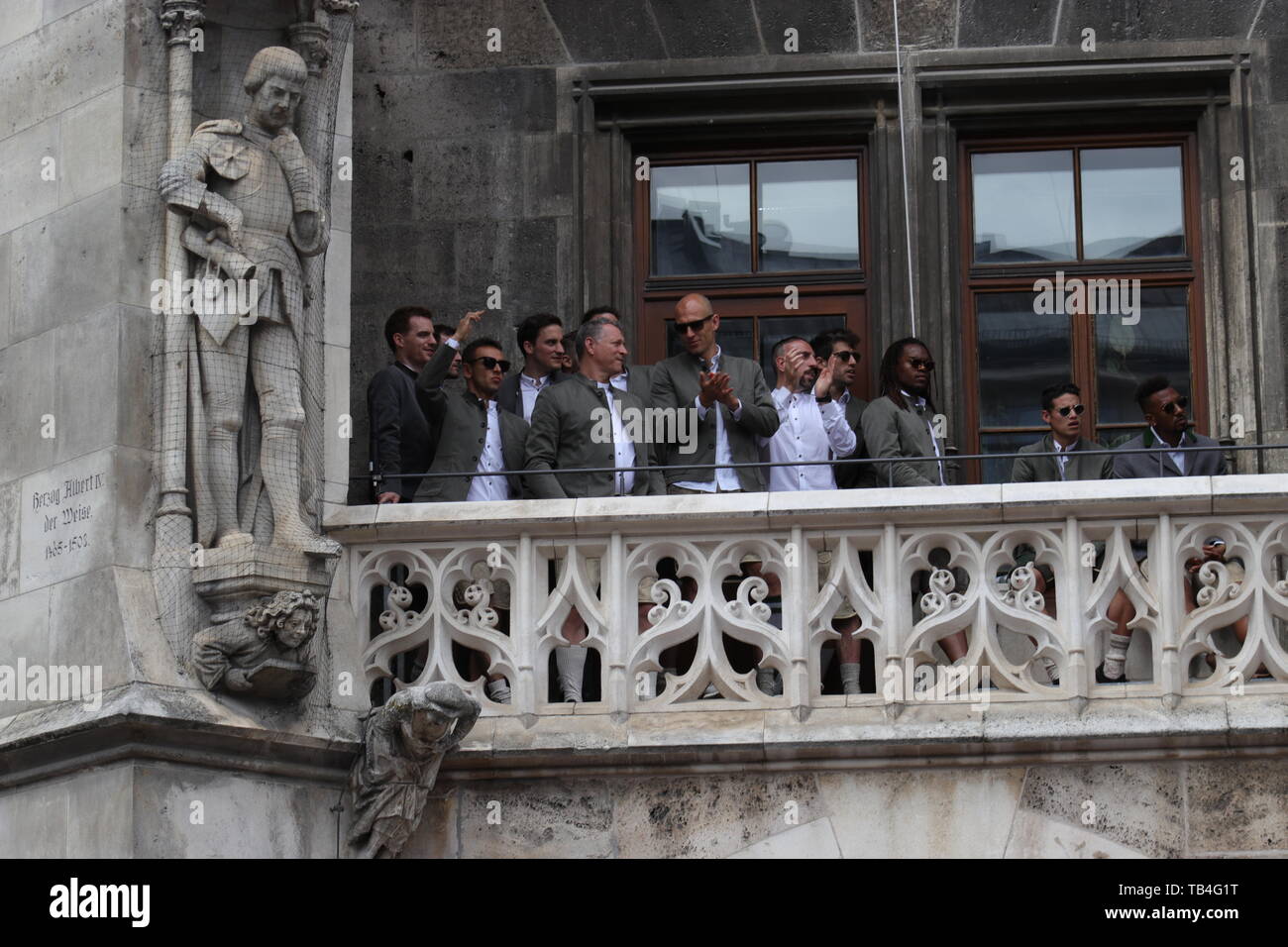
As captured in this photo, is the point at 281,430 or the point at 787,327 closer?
the point at 281,430

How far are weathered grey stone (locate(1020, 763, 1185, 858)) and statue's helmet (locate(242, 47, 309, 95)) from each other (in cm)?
399

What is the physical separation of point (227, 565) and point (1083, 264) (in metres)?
5.02

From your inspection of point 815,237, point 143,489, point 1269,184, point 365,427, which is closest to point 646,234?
point 815,237

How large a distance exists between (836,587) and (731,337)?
299cm

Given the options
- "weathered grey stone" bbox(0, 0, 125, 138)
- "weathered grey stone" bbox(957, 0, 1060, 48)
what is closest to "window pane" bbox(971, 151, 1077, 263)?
"weathered grey stone" bbox(957, 0, 1060, 48)

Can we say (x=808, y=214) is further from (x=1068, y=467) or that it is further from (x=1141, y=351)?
(x=1068, y=467)

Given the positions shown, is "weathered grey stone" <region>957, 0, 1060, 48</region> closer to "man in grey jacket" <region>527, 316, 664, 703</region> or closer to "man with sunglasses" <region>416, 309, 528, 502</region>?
"man in grey jacket" <region>527, 316, 664, 703</region>

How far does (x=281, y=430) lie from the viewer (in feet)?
41.4

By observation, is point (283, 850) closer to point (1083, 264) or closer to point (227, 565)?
point (227, 565)

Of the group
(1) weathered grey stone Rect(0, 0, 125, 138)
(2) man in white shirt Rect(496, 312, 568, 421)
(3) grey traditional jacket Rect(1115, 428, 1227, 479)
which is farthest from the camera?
(2) man in white shirt Rect(496, 312, 568, 421)

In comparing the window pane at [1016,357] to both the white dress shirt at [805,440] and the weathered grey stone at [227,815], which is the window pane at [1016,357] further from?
the weathered grey stone at [227,815]

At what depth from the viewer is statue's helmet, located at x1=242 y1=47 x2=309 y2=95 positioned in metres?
12.8

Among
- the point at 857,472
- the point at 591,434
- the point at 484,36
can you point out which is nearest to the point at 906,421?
the point at 857,472

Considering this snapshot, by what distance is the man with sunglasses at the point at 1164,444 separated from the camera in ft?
44.4
